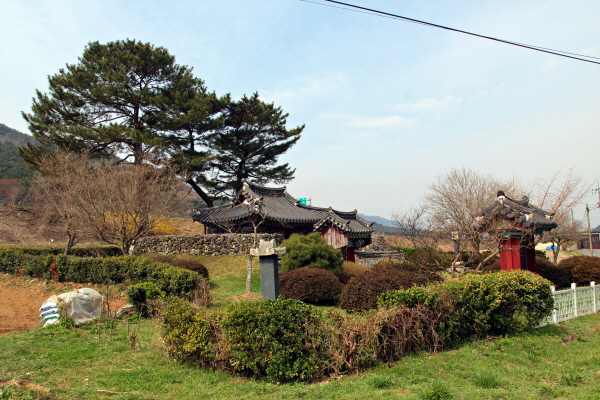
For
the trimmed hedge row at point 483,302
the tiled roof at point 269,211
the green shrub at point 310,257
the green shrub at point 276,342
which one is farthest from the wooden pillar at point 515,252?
the tiled roof at point 269,211

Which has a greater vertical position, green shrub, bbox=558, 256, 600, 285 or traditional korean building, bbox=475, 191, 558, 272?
traditional korean building, bbox=475, 191, 558, 272

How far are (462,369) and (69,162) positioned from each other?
20679mm

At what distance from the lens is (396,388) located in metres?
5.35

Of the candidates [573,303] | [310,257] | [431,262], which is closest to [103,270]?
[310,257]

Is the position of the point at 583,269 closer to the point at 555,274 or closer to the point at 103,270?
the point at 555,274

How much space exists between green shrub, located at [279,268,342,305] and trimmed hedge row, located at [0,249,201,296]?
2801 millimetres

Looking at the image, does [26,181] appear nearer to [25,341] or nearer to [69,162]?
[69,162]

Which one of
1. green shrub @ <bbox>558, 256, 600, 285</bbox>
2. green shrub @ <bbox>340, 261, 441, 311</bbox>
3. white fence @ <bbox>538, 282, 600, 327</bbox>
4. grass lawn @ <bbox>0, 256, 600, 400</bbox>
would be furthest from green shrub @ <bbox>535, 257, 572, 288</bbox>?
green shrub @ <bbox>340, 261, 441, 311</bbox>

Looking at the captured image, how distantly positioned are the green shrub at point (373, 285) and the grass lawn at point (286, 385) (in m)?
2.08

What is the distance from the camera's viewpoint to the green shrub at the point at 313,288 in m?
11.6

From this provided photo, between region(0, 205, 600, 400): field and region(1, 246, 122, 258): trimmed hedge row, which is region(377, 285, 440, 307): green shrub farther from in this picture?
region(1, 246, 122, 258): trimmed hedge row

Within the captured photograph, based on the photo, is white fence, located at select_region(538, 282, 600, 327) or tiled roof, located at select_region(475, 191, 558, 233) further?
tiled roof, located at select_region(475, 191, 558, 233)

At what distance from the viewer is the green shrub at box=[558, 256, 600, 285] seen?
14670 mm

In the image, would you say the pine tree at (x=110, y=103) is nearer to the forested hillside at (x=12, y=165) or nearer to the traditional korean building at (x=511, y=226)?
the forested hillside at (x=12, y=165)
